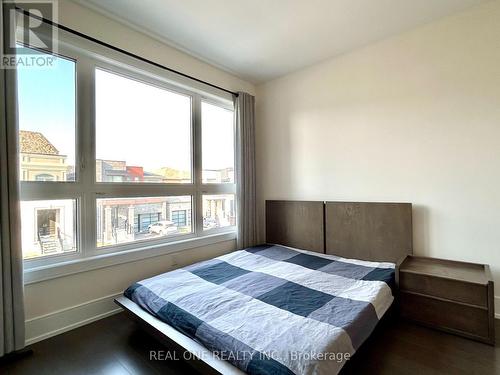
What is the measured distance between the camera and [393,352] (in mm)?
1608

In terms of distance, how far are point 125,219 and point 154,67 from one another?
154cm

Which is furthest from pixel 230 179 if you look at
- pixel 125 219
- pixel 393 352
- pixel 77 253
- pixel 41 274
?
pixel 393 352

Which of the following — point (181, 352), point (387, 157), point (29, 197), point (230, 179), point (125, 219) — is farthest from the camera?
point (230, 179)

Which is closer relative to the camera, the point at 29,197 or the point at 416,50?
the point at 29,197

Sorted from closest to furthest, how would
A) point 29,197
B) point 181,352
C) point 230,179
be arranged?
1. point 181,352
2. point 29,197
3. point 230,179

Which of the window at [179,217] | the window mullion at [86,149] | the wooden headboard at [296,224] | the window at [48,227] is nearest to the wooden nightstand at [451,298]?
the wooden headboard at [296,224]

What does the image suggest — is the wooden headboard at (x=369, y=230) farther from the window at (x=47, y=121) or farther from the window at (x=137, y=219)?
the window at (x=47, y=121)

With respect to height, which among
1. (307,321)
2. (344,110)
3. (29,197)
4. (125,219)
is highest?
(344,110)

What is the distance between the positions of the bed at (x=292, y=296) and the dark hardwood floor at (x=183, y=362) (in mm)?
208

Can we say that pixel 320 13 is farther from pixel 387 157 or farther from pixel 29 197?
pixel 29 197

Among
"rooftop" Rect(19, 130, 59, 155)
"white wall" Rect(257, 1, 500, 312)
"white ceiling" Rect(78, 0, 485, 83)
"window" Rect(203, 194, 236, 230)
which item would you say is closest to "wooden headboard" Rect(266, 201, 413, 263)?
"white wall" Rect(257, 1, 500, 312)

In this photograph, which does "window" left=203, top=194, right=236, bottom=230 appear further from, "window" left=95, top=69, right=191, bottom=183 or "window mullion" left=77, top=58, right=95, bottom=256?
"window mullion" left=77, top=58, right=95, bottom=256

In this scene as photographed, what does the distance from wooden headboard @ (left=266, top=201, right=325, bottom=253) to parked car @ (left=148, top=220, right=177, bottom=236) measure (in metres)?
1.32

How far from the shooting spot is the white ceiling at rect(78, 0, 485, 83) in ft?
6.72
